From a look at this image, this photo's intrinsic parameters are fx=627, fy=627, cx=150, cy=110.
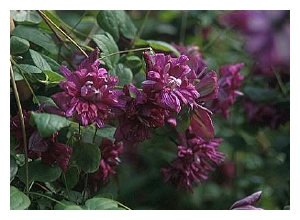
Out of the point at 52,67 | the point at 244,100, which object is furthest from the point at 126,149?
the point at 52,67

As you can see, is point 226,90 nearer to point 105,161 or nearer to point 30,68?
point 105,161

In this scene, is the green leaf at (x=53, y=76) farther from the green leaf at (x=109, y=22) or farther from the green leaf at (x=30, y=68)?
the green leaf at (x=109, y=22)

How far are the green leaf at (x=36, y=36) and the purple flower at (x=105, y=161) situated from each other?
15 centimetres

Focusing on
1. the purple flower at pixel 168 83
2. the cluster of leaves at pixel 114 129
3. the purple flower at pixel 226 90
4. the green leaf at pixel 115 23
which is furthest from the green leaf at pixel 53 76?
the purple flower at pixel 226 90

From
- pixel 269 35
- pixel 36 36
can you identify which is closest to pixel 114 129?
pixel 36 36

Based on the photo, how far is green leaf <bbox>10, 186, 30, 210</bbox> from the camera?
65 centimetres

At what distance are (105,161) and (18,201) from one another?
9.1 inches

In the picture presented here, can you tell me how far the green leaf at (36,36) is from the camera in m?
0.83

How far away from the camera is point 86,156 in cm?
75

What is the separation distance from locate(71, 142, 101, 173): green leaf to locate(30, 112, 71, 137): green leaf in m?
0.12

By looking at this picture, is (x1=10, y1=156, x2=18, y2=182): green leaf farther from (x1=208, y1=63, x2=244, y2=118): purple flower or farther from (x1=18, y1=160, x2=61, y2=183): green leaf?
(x1=208, y1=63, x2=244, y2=118): purple flower

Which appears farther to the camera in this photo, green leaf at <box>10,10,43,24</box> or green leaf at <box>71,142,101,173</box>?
green leaf at <box>10,10,43,24</box>

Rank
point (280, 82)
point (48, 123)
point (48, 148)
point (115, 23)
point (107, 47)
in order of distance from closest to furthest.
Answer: point (48, 123), point (48, 148), point (107, 47), point (115, 23), point (280, 82)

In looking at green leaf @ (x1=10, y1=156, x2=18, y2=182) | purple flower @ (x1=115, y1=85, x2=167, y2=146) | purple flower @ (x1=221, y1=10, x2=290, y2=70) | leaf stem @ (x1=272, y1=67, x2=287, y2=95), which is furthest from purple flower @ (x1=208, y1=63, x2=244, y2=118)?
green leaf @ (x1=10, y1=156, x2=18, y2=182)
